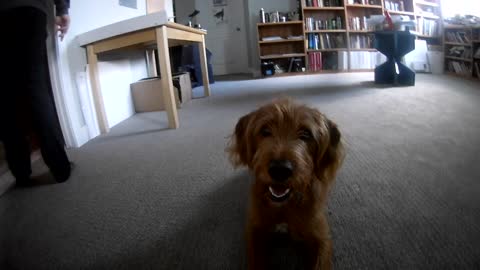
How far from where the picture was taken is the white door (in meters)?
7.66

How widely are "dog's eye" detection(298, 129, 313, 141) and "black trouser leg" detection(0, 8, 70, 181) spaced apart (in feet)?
3.69

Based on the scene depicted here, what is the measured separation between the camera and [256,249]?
33.9 inches

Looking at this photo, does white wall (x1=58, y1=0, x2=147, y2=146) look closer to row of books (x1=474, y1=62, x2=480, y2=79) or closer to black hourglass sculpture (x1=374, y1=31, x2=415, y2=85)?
black hourglass sculpture (x1=374, y1=31, x2=415, y2=85)

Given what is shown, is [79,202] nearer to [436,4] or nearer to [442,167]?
[442,167]

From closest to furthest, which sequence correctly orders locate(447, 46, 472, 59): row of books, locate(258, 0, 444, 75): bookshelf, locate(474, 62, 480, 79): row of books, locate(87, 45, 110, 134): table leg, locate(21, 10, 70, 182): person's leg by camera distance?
locate(21, 10, 70, 182): person's leg, locate(87, 45, 110, 134): table leg, locate(474, 62, 480, 79): row of books, locate(447, 46, 472, 59): row of books, locate(258, 0, 444, 75): bookshelf

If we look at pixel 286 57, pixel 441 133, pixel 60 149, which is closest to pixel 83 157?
pixel 60 149

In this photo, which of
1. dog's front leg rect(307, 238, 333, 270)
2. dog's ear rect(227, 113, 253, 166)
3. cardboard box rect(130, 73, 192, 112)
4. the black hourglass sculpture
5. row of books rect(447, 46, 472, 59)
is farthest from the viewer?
row of books rect(447, 46, 472, 59)

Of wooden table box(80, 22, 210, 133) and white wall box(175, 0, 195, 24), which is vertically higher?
white wall box(175, 0, 195, 24)

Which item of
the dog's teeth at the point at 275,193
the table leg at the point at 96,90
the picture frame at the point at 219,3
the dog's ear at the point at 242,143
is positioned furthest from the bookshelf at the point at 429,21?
the dog's teeth at the point at 275,193

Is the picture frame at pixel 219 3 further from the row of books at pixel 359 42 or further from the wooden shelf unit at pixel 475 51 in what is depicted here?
the wooden shelf unit at pixel 475 51

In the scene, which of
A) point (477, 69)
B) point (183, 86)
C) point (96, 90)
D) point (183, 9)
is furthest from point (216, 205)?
point (183, 9)

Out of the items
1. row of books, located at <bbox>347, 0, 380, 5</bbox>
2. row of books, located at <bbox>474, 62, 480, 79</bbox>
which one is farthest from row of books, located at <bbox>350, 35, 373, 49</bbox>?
row of books, located at <bbox>474, 62, 480, 79</bbox>

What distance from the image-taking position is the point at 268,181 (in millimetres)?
854

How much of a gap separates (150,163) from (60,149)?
47cm
